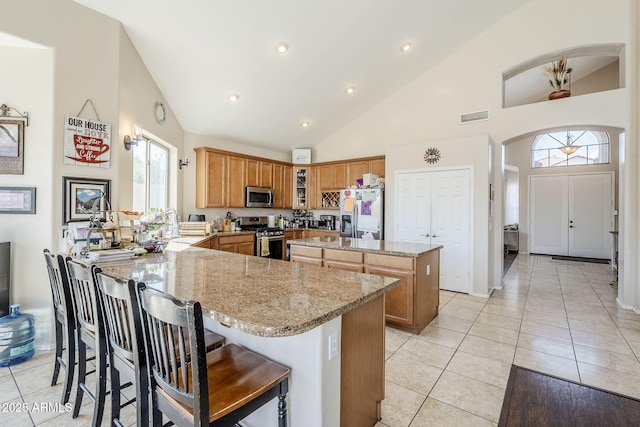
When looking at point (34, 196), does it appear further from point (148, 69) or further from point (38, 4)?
point (148, 69)

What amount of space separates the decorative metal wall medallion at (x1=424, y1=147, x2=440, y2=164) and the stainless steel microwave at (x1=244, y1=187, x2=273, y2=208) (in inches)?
128

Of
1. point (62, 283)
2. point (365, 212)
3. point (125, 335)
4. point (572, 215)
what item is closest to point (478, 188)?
point (365, 212)

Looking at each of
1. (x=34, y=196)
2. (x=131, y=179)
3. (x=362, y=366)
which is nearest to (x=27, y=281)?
(x=34, y=196)

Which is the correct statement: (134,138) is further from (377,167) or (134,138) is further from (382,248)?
(377,167)

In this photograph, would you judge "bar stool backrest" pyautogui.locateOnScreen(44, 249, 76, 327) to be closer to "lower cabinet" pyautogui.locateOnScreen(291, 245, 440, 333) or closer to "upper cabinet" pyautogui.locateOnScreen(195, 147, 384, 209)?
"lower cabinet" pyautogui.locateOnScreen(291, 245, 440, 333)

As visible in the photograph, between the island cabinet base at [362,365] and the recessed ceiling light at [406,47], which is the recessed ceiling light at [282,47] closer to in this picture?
the recessed ceiling light at [406,47]

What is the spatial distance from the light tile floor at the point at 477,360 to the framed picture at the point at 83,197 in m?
1.27

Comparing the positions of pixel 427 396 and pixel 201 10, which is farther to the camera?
pixel 201 10

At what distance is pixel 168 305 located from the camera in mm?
991

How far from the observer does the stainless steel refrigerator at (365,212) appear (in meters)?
5.25

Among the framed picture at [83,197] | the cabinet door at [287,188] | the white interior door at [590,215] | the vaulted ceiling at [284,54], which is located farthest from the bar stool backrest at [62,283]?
the white interior door at [590,215]

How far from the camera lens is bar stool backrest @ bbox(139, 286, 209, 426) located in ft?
3.13

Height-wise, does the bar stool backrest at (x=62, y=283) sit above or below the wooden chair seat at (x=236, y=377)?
above

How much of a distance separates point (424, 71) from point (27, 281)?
6.36 meters
